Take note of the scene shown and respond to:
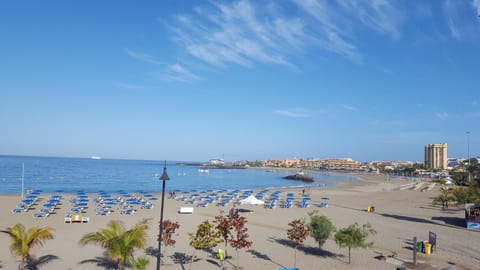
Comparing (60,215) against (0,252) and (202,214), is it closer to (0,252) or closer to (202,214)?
(202,214)

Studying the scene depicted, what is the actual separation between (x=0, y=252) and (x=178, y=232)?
795cm

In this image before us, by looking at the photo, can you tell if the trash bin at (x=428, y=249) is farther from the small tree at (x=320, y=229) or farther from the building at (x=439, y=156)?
the building at (x=439, y=156)

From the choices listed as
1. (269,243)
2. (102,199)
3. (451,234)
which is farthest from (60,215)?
Result: (451,234)

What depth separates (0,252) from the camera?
47.5 feet

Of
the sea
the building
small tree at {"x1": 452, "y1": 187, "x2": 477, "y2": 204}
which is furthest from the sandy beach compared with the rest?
the building

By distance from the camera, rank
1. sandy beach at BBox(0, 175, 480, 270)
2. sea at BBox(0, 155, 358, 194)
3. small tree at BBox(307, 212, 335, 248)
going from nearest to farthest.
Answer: sandy beach at BBox(0, 175, 480, 270) < small tree at BBox(307, 212, 335, 248) < sea at BBox(0, 155, 358, 194)

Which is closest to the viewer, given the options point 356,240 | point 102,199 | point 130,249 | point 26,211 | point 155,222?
point 130,249

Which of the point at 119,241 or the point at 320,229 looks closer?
the point at 119,241

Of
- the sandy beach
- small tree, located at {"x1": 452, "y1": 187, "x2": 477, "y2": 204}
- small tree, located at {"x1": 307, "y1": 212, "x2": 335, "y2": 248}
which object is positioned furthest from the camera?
small tree, located at {"x1": 452, "y1": 187, "x2": 477, "y2": 204}

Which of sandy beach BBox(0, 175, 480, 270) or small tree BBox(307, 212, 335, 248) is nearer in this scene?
sandy beach BBox(0, 175, 480, 270)

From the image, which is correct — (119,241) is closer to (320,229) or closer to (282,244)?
(320,229)

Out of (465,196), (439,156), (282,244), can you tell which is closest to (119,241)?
(282,244)

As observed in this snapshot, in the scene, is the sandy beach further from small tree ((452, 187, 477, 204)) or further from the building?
the building

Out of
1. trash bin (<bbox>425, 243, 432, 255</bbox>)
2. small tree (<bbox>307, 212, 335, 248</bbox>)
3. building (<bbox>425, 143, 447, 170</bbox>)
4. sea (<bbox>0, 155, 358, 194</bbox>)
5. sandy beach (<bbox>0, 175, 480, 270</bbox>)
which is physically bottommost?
sea (<bbox>0, 155, 358, 194</bbox>)
